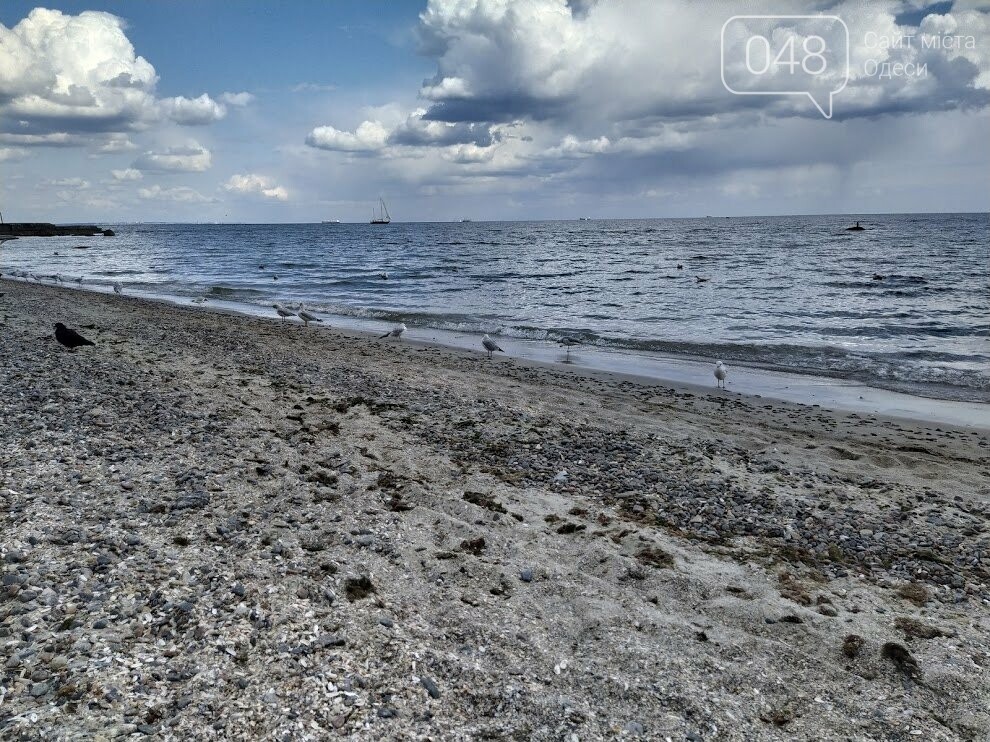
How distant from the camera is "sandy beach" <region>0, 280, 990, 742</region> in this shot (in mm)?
3848

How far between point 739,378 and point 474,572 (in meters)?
11.0

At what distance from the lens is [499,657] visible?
14.3 feet

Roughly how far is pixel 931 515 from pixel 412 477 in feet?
18.6

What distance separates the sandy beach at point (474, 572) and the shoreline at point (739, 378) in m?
1.71

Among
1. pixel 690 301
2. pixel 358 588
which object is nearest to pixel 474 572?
pixel 358 588

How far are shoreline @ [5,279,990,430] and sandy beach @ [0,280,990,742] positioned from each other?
5.62 ft

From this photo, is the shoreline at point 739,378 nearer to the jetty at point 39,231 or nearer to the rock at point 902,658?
the rock at point 902,658

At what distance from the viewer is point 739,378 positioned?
48.3 ft

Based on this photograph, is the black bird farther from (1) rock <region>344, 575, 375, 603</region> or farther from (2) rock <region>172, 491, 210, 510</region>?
(1) rock <region>344, 575, 375, 603</region>

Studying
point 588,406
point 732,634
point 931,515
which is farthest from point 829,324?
point 732,634

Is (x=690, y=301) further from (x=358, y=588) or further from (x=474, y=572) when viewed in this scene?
(x=358, y=588)

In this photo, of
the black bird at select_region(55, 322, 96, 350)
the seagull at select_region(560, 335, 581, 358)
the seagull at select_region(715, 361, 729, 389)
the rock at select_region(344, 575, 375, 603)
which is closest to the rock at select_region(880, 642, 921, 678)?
the rock at select_region(344, 575, 375, 603)

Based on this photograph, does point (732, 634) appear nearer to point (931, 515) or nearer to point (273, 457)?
point (931, 515)

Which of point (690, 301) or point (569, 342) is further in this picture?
point (690, 301)
